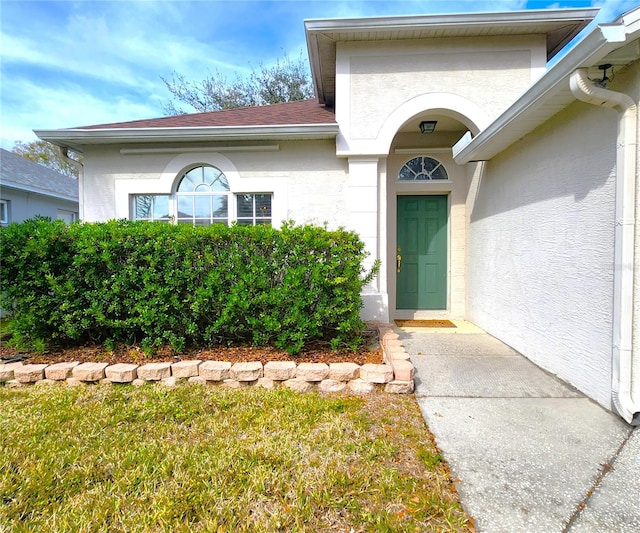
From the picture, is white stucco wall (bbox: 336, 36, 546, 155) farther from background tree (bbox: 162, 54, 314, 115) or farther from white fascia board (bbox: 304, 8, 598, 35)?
background tree (bbox: 162, 54, 314, 115)

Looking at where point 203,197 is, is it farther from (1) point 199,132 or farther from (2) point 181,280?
(2) point 181,280

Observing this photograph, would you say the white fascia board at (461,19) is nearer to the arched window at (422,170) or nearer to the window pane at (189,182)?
the arched window at (422,170)

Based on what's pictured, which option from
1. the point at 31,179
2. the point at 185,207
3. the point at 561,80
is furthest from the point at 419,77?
the point at 31,179

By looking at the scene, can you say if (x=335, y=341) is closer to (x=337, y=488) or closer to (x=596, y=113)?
(x=337, y=488)

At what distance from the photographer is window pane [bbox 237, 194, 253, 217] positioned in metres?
6.01

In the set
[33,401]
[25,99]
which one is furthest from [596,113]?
[25,99]

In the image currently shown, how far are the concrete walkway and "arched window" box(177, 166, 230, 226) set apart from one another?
4.32 metres

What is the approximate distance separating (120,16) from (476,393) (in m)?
8.01

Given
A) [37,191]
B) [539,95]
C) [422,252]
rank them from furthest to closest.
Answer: [37,191], [422,252], [539,95]

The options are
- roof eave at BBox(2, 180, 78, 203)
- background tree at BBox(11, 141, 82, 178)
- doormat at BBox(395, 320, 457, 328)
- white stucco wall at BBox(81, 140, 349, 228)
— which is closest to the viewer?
white stucco wall at BBox(81, 140, 349, 228)

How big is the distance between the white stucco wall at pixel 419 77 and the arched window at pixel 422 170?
1.29 metres

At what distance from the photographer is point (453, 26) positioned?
5105 mm

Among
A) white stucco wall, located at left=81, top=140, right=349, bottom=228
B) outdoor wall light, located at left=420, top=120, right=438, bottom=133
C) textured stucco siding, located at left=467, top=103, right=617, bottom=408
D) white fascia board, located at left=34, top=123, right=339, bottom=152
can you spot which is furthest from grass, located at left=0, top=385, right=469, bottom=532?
outdoor wall light, located at left=420, top=120, right=438, bottom=133

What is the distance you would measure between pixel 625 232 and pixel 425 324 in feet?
12.6
